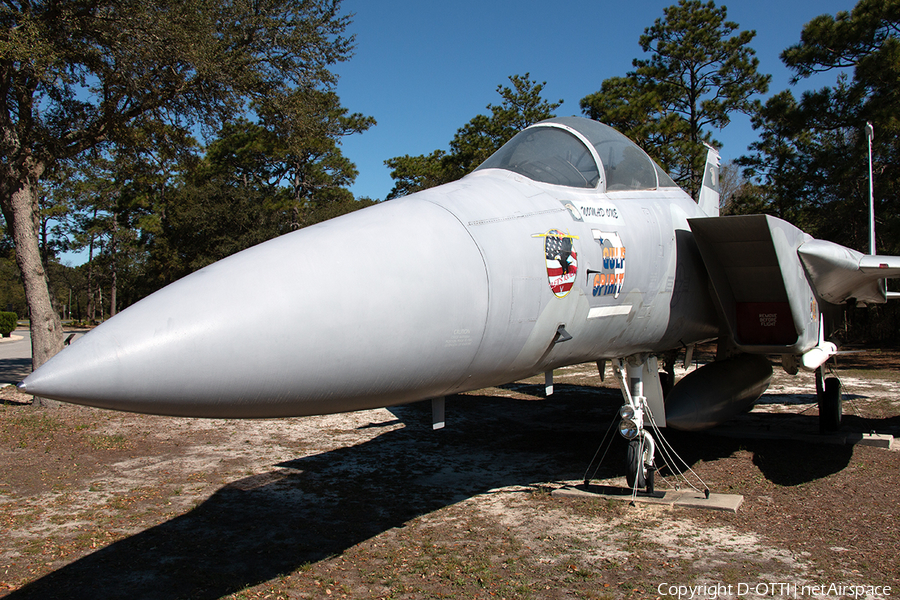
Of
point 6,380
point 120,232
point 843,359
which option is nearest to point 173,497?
point 6,380

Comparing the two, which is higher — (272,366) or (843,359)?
(272,366)

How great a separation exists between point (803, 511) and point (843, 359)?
737 inches

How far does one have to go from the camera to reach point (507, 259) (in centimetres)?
305

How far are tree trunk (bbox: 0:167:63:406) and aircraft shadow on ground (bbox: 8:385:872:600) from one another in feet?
23.0

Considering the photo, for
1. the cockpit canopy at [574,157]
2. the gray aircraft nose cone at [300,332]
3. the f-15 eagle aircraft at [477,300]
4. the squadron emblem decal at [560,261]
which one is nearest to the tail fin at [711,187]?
the f-15 eagle aircraft at [477,300]

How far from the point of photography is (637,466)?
5.60 meters

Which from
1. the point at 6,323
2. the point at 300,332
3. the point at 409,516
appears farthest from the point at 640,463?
the point at 6,323

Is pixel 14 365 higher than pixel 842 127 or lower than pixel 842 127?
lower

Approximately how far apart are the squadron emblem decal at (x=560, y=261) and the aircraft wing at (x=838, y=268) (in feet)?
11.2

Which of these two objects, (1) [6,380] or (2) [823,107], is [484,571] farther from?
(2) [823,107]

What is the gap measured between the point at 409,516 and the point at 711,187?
5588 millimetres

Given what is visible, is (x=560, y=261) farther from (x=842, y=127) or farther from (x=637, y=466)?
(x=842, y=127)

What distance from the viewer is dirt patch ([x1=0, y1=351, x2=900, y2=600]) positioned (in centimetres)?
398

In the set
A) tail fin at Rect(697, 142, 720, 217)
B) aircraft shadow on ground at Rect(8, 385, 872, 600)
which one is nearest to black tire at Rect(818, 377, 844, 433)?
aircraft shadow on ground at Rect(8, 385, 872, 600)
